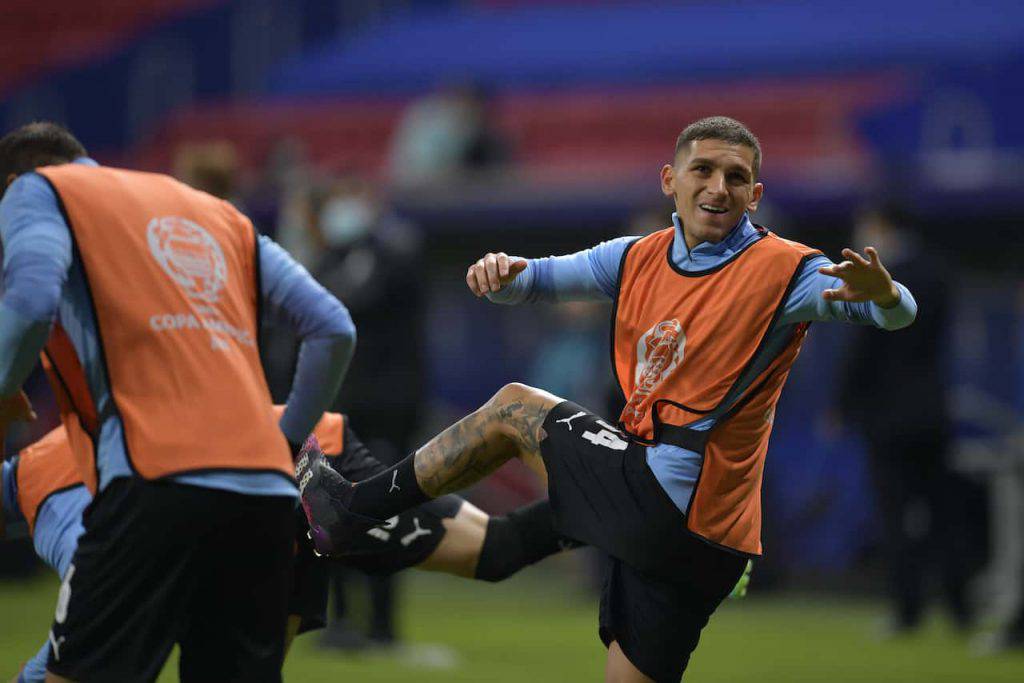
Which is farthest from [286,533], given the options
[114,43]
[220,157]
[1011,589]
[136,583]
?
[114,43]

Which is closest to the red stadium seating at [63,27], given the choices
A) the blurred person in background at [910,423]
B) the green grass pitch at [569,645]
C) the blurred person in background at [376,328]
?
the green grass pitch at [569,645]

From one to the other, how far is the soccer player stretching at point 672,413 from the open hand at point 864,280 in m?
0.07

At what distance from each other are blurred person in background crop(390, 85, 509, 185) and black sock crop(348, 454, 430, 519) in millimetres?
7477

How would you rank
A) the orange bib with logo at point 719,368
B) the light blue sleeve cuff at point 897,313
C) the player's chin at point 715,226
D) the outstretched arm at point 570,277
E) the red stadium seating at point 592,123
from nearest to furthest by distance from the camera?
the light blue sleeve cuff at point 897,313 < the orange bib with logo at point 719,368 < the player's chin at point 715,226 < the outstretched arm at point 570,277 < the red stadium seating at point 592,123

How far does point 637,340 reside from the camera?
4688mm

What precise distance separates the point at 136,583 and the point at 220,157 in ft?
11.5

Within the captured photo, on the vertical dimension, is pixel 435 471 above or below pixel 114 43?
above

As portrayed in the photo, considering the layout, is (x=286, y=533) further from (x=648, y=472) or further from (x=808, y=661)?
(x=808, y=661)

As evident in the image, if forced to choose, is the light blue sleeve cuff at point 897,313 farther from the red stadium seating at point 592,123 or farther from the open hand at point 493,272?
the red stadium seating at point 592,123

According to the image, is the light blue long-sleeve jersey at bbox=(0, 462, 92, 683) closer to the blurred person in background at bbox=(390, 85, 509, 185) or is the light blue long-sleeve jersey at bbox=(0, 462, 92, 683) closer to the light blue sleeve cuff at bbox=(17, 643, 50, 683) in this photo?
the light blue sleeve cuff at bbox=(17, 643, 50, 683)

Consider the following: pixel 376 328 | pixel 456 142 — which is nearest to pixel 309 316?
pixel 376 328

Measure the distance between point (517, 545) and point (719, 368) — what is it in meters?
1.17

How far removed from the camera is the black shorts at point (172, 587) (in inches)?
153

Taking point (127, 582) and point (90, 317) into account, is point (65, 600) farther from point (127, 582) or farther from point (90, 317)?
point (90, 317)
